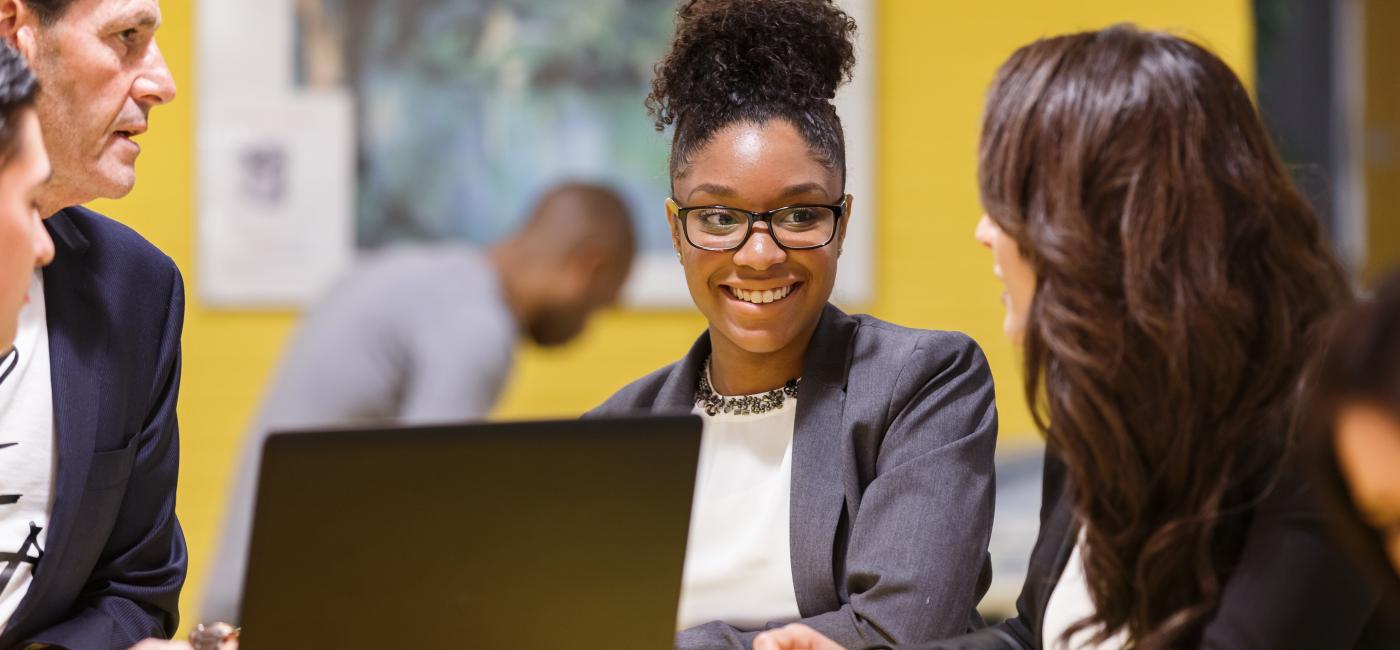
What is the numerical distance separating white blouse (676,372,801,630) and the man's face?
72cm

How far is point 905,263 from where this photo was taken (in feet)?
13.8

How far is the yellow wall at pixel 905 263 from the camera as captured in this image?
13.1 ft

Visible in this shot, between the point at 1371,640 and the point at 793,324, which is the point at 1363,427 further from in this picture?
the point at 793,324

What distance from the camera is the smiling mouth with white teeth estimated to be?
5.44 ft

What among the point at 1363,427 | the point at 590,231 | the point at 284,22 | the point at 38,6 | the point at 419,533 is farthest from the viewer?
the point at 284,22

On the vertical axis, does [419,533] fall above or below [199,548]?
above

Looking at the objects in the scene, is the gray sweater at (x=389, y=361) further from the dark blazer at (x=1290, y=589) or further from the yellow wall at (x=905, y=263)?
the dark blazer at (x=1290, y=589)

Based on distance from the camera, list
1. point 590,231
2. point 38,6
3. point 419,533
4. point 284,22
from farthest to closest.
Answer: point 284,22 < point 590,231 < point 38,6 < point 419,533

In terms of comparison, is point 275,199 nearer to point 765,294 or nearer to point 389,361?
point 389,361

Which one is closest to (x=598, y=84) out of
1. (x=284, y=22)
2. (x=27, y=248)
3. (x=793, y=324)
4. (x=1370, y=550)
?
(x=284, y=22)

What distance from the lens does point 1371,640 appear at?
1.25 metres

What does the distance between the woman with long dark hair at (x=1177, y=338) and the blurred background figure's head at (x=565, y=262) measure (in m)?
1.90

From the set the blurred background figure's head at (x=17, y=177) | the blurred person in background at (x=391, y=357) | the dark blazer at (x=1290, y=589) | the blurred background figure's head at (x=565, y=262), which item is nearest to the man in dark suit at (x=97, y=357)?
the blurred background figure's head at (x=17, y=177)

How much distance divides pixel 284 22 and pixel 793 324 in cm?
276
